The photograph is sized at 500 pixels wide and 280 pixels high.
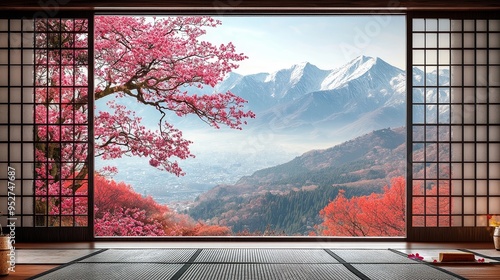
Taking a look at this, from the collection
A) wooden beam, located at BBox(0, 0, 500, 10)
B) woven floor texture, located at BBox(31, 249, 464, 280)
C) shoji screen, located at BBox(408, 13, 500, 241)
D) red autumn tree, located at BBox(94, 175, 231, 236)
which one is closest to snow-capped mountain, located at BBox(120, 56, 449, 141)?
red autumn tree, located at BBox(94, 175, 231, 236)

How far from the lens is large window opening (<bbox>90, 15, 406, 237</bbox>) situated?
1180 cm

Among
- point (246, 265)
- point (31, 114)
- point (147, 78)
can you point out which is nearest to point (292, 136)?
point (147, 78)

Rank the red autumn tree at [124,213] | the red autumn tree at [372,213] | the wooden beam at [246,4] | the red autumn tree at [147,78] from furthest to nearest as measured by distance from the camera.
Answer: the red autumn tree at [372,213] < the red autumn tree at [124,213] < the red autumn tree at [147,78] < the wooden beam at [246,4]

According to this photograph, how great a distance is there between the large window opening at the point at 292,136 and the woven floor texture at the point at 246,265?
6.14m

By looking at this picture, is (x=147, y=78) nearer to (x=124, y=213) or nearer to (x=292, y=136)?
(x=124, y=213)

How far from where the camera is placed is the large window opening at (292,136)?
11805 millimetres

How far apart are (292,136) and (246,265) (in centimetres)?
850

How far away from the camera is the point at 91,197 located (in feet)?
19.7

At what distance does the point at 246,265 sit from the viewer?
4.23m

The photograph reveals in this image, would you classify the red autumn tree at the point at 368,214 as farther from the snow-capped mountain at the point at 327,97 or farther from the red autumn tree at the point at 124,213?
the red autumn tree at the point at 124,213

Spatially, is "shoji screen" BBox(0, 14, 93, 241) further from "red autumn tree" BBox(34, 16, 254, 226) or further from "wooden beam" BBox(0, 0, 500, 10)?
"red autumn tree" BBox(34, 16, 254, 226)

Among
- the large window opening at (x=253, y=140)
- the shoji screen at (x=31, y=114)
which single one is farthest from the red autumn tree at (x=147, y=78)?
the shoji screen at (x=31, y=114)

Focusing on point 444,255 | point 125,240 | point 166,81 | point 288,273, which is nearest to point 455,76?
point 444,255

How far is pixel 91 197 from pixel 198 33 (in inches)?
204
